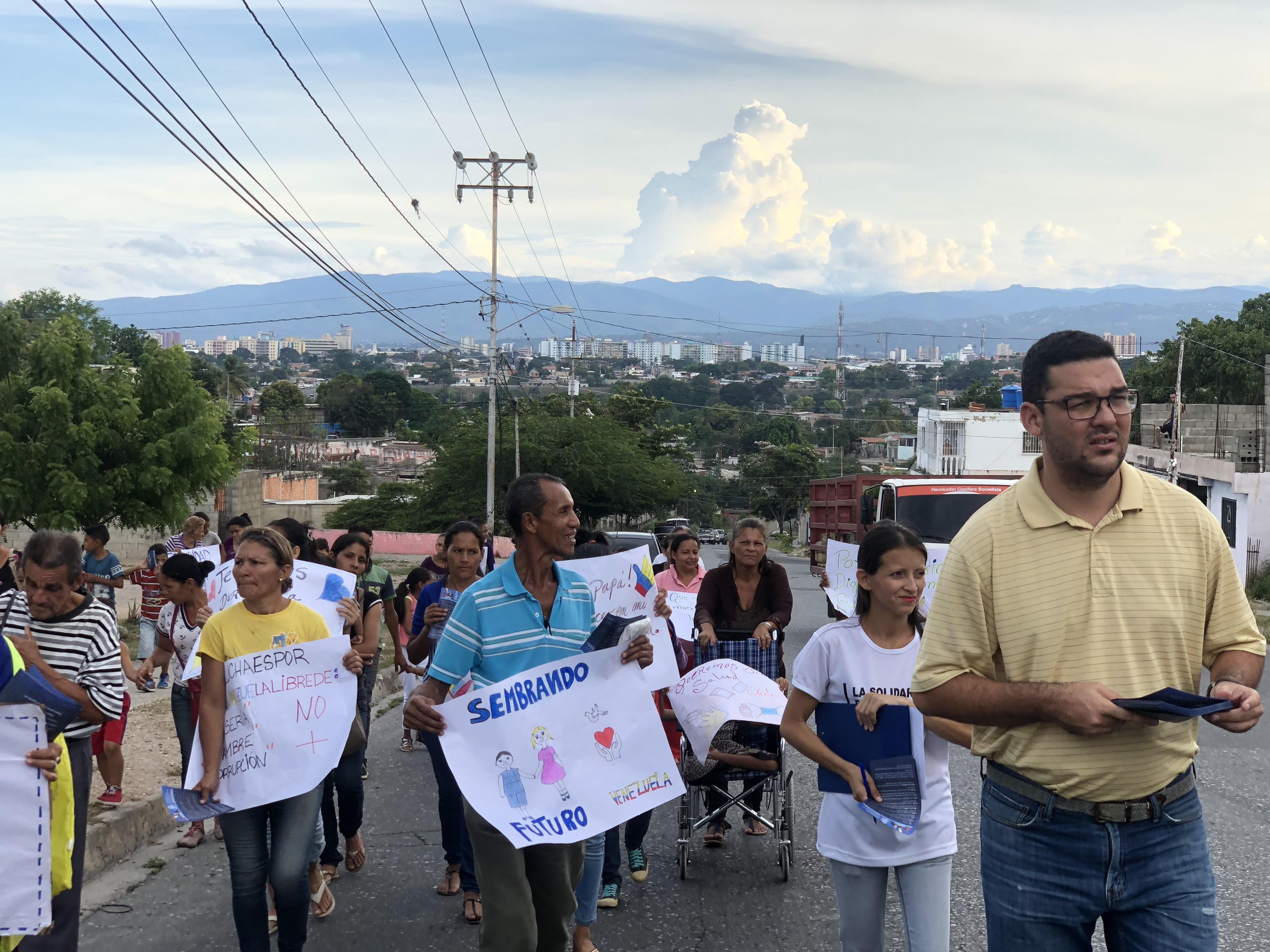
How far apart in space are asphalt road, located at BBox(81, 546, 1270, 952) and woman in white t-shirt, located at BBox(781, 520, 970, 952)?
66.7 inches

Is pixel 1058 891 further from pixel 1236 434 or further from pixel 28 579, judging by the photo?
pixel 1236 434

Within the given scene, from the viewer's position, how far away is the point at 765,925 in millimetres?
6137

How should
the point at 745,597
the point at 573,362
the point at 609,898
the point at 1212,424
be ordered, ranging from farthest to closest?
the point at 573,362 → the point at 1212,424 → the point at 745,597 → the point at 609,898

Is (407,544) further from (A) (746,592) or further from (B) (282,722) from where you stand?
(B) (282,722)

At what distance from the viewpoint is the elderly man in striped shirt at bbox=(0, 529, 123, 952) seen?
4805mm

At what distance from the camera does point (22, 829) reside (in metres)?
4.24

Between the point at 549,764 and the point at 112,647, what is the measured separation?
1886 millimetres

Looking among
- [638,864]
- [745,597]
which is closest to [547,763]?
[638,864]

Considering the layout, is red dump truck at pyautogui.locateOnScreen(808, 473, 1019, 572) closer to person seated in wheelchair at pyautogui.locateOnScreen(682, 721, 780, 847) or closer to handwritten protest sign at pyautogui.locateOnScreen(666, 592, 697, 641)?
handwritten protest sign at pyautogui.locateOnScreen(666, 592, 697, 641)

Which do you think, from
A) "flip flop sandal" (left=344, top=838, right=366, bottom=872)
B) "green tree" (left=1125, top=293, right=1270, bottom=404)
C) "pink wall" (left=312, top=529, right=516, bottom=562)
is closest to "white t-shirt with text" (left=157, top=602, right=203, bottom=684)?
"flip flop sandal" (left=344, top=838, right=366, bottom=872)

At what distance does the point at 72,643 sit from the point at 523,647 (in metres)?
1.84

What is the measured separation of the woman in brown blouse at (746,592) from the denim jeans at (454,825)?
1902mm

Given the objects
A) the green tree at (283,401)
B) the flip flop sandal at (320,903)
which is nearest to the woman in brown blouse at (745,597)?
the flip flop sandal at (320,903)

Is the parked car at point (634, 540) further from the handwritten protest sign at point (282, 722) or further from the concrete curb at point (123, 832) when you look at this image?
the handwritten protest sign at point (282, 722)
